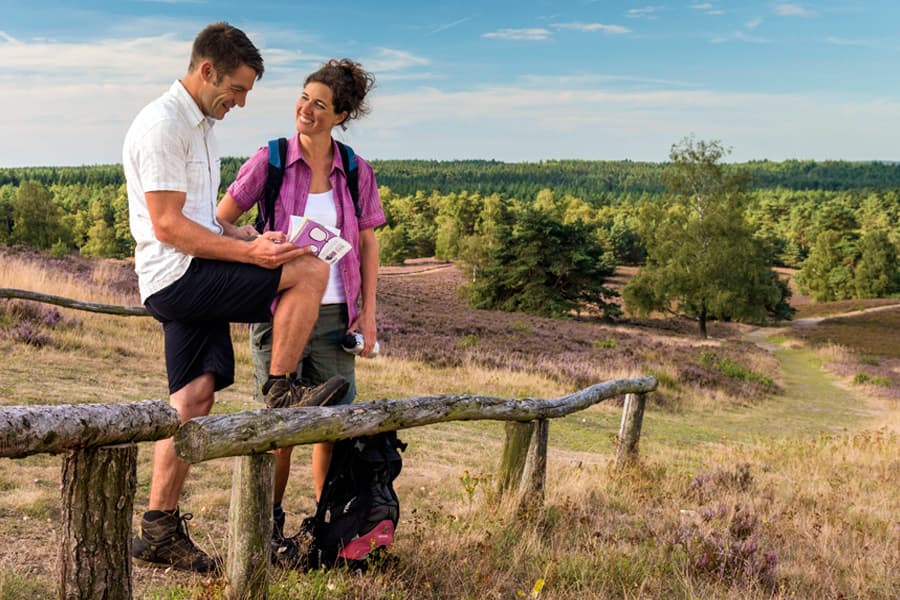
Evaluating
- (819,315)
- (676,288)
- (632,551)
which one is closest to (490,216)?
(819,315)

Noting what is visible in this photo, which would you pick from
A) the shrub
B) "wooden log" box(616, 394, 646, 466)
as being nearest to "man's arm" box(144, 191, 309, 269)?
the shrub

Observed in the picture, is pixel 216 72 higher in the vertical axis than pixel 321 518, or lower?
higher

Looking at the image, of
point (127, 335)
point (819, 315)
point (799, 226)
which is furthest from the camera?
point (799, 226)

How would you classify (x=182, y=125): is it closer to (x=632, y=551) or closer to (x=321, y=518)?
(x=321, y=518)

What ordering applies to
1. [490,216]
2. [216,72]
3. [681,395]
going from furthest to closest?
[490,216], [681,395], [216,72]

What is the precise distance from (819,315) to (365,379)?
2220 inches

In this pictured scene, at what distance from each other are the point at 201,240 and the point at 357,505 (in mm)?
1357

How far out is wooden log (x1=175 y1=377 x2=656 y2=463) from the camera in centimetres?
263

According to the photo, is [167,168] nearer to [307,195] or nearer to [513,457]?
[307,195]

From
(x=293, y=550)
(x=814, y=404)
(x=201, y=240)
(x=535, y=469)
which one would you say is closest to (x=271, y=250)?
(x=201, y=240)

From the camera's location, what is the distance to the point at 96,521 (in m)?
2.37

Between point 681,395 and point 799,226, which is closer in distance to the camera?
point 681,395

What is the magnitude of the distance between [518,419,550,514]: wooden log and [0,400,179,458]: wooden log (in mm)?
3081

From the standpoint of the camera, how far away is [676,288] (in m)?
40.8
